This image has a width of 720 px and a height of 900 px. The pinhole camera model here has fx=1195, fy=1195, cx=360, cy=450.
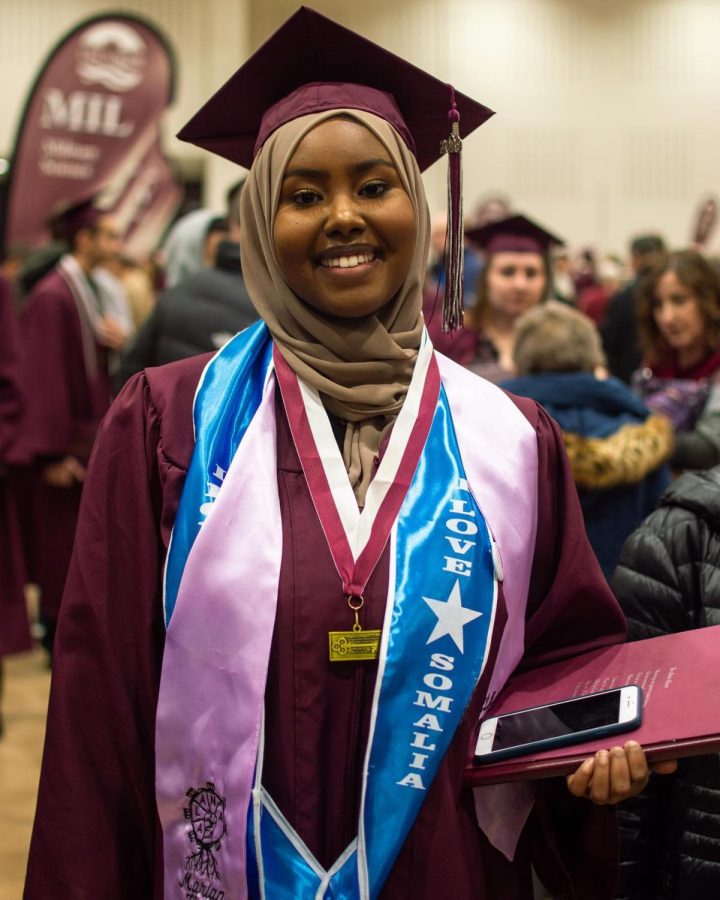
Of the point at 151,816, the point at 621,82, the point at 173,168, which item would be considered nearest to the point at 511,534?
the point at 151,816

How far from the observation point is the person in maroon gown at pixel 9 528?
4.34 meters

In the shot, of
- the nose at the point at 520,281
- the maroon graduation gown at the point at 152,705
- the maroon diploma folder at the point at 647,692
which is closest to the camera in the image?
the maroon diploma folder at the point at 647,692

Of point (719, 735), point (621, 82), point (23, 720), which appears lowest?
point (23, 720)

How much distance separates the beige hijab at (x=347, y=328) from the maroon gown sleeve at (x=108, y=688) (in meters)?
0.24

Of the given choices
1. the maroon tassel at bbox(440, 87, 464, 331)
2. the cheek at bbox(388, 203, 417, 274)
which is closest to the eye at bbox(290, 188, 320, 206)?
the cheek at bbox(388, 203, 417, 274)

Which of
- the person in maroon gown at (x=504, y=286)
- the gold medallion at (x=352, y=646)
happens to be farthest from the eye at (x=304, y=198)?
the person in maroon gown at (x=504, y=286)

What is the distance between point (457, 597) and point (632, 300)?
535 centimetres

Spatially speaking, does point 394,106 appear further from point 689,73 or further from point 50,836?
point 689,73

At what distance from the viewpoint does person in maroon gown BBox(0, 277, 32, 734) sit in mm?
4340

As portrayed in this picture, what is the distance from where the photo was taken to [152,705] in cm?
160

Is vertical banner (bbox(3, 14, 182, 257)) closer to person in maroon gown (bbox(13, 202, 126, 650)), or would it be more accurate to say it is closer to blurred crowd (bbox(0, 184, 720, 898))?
blurred crowd (bbox(0, 184, 720, 898))

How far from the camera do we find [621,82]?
14414mm

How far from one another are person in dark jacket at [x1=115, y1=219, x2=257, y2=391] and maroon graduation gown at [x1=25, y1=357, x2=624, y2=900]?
216cm

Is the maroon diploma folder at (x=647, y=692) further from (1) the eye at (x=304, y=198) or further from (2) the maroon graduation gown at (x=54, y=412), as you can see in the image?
(2) the maroon graduation gown at (x=54, y=412)
